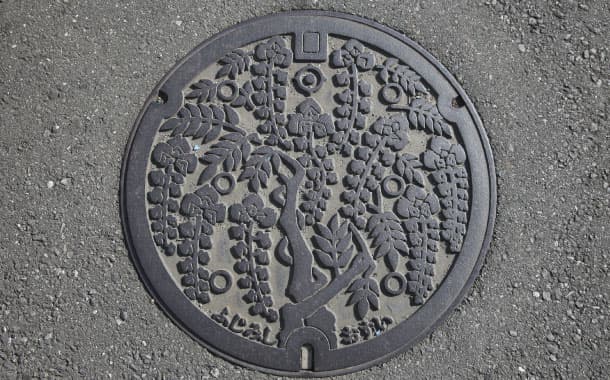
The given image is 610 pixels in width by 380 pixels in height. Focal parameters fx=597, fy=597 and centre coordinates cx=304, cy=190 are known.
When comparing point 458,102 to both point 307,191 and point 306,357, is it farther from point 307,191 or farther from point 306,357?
point 306,357

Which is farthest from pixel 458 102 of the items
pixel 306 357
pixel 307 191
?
pixel 306 357

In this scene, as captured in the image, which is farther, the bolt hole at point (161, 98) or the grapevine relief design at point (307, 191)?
the bolt hole at point (161, 98)

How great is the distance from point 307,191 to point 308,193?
0.01 meters

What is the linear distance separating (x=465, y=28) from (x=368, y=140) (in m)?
0.65

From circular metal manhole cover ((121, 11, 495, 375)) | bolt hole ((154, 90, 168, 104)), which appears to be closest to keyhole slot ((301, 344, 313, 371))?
circular metal manhole cover ((121, 11, 495, 375))

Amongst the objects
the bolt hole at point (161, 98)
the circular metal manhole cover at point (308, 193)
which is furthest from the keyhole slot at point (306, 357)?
the bolt hole at point (161, 98)

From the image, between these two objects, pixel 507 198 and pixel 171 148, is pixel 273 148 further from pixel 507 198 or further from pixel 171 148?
pixel 507 198

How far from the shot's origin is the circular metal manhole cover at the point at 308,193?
84.1 inches

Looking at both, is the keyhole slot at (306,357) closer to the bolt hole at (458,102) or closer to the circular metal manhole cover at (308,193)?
the circular metal manhole cover at (308,193)

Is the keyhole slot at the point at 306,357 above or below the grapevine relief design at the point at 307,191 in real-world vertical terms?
below

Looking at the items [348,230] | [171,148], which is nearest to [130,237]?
[171,148]

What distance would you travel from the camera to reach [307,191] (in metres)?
2.21

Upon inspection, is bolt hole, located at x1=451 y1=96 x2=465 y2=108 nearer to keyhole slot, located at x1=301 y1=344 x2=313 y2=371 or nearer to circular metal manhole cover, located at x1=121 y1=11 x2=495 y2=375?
circular metal manhole cover, located at x1=121 y1=11 x2=495 y2=375

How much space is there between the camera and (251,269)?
2152 millimetres
